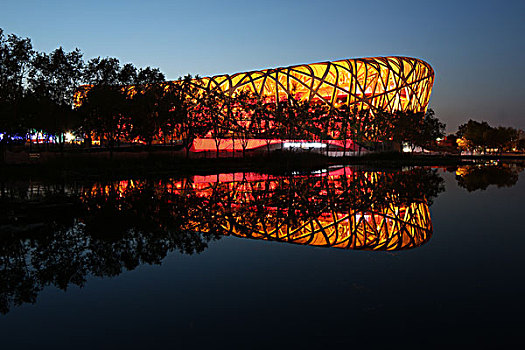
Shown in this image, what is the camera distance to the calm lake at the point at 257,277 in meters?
4.79

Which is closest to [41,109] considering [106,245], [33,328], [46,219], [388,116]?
[46,219]

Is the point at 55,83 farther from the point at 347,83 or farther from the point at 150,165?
the point at 347,83

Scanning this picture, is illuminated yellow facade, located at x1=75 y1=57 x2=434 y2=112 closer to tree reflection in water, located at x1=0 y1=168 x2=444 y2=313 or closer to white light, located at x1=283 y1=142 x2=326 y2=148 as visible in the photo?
white light, located at x1=283 y1=142 x2=326 y2=148

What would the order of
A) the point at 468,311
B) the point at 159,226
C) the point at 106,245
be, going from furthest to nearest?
the point at 159,226, the point at 106,245, the point at 468,311

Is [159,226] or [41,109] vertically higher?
[41,109]

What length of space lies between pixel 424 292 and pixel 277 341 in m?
2.56

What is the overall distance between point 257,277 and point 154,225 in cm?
466

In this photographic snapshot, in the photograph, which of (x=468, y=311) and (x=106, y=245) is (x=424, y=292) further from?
(x=106, y=245)

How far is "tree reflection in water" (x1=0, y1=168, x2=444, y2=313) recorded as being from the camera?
741cm

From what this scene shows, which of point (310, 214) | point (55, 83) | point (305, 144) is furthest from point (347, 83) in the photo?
point (310, 214)

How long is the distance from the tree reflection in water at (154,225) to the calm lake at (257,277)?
5 cm

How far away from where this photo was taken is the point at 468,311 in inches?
211

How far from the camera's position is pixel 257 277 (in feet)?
22.4

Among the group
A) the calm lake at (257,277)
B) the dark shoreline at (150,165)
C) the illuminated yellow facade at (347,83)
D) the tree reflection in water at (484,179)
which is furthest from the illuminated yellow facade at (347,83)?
the calm lake at (257,277)
